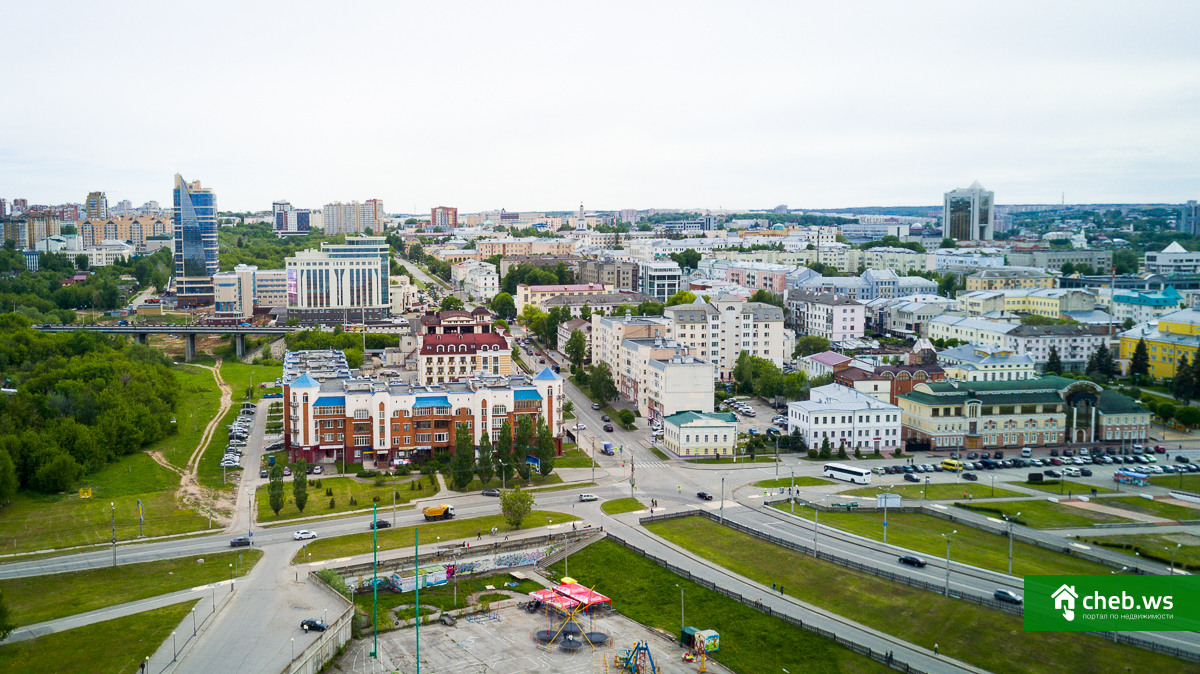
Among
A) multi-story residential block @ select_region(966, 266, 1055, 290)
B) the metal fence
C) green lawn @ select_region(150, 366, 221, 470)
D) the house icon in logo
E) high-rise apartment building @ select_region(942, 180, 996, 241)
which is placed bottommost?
the metal fence

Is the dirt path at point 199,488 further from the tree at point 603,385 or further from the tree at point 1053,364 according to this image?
the tree at point 1053,364

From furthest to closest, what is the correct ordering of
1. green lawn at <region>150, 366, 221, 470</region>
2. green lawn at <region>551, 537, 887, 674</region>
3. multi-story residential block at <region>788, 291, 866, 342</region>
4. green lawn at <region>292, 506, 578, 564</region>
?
multi-story residential block at <region>788, 291, 866, 342</region> < green lawn at <region>150, 366, 221, 470</region> < green lawn at <region>292, 506, 578, 564</region> < green lawn at <region>551, 537, 887, 674</region>

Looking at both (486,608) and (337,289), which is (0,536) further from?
(337,289)

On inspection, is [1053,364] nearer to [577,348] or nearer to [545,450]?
[577,348]

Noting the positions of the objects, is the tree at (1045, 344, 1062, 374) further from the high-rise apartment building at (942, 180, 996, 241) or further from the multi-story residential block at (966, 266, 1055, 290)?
the high-rise apartment building at (942, 180, 996, 241)

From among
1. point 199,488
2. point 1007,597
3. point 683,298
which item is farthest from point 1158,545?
point 683,298

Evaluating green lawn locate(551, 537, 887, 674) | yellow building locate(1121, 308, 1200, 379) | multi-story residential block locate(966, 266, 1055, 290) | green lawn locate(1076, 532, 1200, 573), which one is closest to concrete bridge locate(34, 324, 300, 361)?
green lawn locate(551, 537, 887, 674)

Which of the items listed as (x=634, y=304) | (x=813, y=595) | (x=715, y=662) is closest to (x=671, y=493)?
(x=813, y=595)
